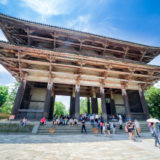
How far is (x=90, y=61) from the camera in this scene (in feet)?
29.9

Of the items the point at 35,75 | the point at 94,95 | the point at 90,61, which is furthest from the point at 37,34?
the point at 94,95

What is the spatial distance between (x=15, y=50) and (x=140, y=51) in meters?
14.3

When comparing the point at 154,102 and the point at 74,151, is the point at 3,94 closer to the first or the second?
the point at 74,151

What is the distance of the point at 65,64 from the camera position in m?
9.29

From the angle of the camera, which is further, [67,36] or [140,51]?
[140,51]

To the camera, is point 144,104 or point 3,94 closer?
point 144,104

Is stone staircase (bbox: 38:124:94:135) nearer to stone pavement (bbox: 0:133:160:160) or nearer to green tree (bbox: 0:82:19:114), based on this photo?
stone pavement (bbox: 0:133:160:160)

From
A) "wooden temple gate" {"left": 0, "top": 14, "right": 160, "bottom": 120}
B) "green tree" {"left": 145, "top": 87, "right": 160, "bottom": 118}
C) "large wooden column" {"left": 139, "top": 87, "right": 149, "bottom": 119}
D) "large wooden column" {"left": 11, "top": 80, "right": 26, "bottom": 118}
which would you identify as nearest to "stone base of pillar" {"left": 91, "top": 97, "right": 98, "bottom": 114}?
"wooden temple gate" {"left": 0, "top": 14, "right": 160, "bottom": 120}

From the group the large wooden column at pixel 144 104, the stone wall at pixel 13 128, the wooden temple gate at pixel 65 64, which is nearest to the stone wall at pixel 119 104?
the wooden temple gate at pixel 65 64

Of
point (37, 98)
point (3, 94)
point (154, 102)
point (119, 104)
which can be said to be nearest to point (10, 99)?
point (3, 94)

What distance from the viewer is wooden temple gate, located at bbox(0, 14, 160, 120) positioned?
8297 millimetres

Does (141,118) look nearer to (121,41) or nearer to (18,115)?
(121,41)

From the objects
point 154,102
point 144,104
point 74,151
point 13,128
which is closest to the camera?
point 74,151

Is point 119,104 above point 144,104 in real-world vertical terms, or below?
above
